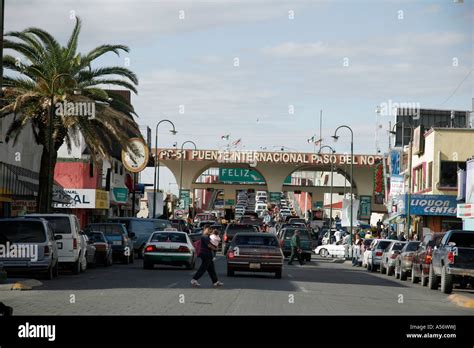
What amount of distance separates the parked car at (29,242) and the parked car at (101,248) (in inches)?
428

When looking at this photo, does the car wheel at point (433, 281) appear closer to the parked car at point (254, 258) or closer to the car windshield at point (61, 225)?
the parked car at point (254, 258)

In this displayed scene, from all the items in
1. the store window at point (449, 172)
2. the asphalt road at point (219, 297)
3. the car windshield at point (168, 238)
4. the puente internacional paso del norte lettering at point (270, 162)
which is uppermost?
the puente internacional paso del norte lettering at point (270, 162)

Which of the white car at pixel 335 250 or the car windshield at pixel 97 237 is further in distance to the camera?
the white car at pixel 335 250

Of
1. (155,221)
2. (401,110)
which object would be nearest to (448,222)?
(155,221)

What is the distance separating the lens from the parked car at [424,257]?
3428cm

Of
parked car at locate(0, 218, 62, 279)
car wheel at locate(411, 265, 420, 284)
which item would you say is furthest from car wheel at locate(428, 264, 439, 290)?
parked car at locate(0, 218, 62, 279)

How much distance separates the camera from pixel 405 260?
39469mm

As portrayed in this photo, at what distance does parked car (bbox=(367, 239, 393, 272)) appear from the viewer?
48.3m

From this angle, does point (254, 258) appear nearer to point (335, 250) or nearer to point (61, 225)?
point (61, 225)

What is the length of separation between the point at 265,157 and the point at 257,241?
213 ft

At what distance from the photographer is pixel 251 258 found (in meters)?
33.9

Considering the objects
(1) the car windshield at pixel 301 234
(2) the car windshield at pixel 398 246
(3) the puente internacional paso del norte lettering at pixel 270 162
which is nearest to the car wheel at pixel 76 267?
(2) the car windshield at pixel 398 246

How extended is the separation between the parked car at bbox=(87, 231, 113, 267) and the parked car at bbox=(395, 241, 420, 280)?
11966 millimetres
